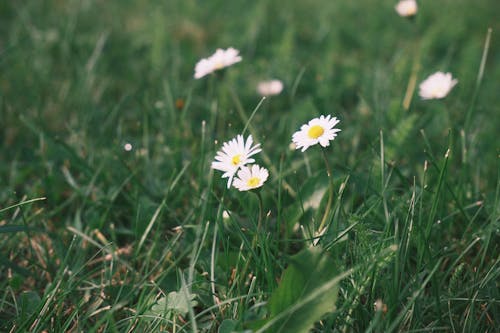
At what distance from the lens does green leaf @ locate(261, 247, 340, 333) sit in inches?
36.5

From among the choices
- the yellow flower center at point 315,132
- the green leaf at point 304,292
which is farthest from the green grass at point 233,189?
the yellow flower center at point 315,132

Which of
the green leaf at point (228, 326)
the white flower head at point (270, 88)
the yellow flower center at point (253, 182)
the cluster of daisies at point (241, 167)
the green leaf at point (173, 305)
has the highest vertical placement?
the white flower head at point (270, 88)

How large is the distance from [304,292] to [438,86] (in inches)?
38.1

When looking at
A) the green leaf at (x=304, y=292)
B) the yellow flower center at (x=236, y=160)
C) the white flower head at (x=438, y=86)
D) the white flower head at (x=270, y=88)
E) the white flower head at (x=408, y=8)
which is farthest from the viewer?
the white flower head at (x=270, y=88)

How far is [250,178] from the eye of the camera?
1148mm

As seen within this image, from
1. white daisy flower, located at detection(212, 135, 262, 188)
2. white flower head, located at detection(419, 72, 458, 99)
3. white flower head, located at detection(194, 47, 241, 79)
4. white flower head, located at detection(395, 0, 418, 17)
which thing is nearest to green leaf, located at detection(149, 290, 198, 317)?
white daisy flower, located at detection(212, 135, 262, 188)

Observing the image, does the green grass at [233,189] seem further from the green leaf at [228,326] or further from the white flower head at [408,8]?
the white flower head at [408,8]

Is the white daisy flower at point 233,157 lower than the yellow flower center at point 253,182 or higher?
higher

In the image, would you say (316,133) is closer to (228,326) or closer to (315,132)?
(315,132)

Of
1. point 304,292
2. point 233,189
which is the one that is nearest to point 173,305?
point 304,292

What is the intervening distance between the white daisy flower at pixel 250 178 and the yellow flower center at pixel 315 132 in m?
0.15

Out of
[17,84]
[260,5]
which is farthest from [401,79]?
[17,84]

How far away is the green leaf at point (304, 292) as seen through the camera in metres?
0.93

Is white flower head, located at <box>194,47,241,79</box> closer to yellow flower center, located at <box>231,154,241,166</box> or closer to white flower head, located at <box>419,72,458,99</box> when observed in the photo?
yellow flower center, located at <box>231,154,241,166</box>
